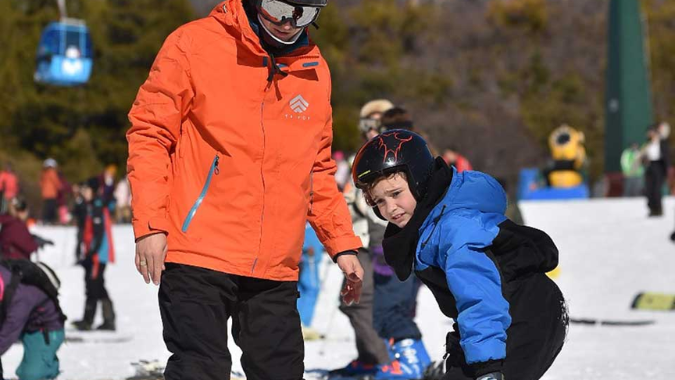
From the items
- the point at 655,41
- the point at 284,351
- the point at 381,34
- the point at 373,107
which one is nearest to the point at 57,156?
the point at 381,34

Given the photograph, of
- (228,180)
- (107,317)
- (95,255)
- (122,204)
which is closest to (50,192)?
(122,204)

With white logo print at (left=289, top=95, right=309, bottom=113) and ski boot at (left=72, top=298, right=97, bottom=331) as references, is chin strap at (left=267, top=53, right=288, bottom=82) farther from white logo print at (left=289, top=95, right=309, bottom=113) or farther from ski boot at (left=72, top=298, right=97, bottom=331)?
ski boot at (left=72, top=298, right=97, bottom=331)

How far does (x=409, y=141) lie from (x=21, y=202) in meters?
7.30

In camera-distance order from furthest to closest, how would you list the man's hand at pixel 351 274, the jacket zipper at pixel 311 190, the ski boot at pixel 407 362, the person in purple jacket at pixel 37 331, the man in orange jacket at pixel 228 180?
1. the ski boot at pixel 407 362
2. the person in purple jacket at pixel 37 331
3. the man's hand at pixel 351 274
4. the jacket zipper at pixel 311 190
5. the man in orange jacket at pixel 228 180

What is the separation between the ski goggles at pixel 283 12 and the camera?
163 inches

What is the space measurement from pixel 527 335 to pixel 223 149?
1.18 metres

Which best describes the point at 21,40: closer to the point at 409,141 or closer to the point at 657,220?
the point at 657,220

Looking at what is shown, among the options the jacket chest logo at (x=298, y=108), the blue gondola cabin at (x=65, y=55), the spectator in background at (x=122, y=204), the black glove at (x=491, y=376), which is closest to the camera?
the black glove at (x=491, y=376)

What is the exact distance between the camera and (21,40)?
4544 cm

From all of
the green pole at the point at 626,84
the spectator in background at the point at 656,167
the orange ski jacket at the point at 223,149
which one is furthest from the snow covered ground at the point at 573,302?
the green pole at the point at 626,84

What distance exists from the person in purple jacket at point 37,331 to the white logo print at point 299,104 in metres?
3.52

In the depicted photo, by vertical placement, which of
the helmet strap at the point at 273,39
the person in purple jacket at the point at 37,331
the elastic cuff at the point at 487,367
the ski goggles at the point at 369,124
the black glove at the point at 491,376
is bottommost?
the person in purple jacket at the point at 37,331

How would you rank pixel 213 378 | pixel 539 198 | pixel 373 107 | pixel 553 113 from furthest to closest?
1. pixel 553 113
2. pixel 539 198
3. pixel 373 107
4. pixel 213 378

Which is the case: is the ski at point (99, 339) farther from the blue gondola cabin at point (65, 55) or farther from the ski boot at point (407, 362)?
the blue gondola cabin at point (65, 55)
